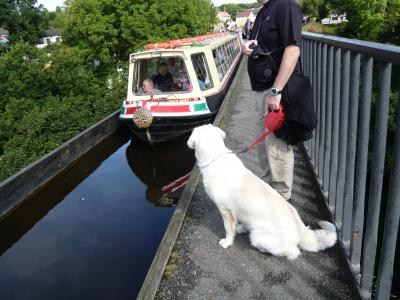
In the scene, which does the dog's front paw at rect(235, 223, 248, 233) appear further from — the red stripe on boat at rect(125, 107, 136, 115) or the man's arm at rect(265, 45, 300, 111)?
the red stripe on boat at rect(125, 107, 136, 115)

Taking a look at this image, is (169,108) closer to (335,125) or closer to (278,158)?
(278,158)

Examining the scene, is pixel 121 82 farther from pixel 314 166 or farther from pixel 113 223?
pixel 314 166

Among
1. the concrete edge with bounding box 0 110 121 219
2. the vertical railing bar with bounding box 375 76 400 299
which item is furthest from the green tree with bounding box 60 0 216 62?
the vertical railing bar with bounding box 375 76 400 299

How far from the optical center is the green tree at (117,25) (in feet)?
78.6

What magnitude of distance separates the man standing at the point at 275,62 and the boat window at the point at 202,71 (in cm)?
607

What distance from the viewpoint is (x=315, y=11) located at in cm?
7325

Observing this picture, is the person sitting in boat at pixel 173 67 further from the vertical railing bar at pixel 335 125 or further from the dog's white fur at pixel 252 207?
the vertical railing bar at pixel 335 125

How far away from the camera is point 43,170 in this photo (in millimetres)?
7832

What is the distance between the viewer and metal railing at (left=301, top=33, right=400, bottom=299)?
2.04 meters

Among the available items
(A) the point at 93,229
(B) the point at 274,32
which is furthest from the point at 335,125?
(A) the point at 93,229

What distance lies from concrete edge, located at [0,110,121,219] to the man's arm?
5.20m

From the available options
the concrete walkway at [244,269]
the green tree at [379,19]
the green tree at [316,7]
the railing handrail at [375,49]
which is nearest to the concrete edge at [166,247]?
the concrete walkway at [244,269]

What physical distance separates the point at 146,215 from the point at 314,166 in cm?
324

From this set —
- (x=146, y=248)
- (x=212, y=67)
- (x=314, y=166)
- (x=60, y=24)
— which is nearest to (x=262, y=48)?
(x=314, y=166)
